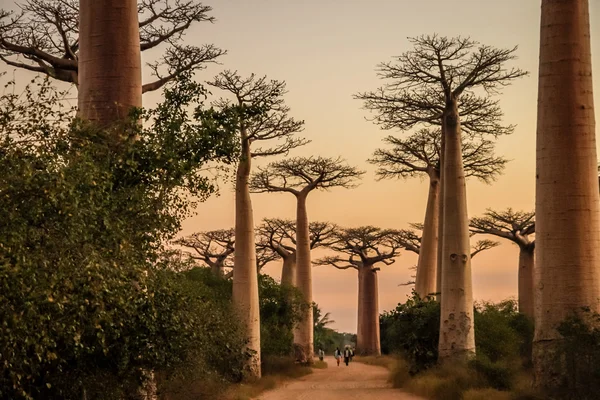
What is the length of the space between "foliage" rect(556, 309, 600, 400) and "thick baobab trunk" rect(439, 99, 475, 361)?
594 centimetres

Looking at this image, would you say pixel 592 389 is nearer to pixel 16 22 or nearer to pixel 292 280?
pixel 16 22

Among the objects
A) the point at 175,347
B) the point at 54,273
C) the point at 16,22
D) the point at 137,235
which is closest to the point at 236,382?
the point at 16,22

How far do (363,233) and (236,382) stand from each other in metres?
19.1

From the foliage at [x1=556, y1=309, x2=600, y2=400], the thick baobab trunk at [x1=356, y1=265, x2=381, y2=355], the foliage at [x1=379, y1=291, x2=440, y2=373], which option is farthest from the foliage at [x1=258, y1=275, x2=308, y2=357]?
the foliage at [x1=556, y1=309, x2=600, y2=400]

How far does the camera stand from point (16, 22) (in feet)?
41.7

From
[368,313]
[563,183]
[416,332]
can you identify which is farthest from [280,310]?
[563,183]

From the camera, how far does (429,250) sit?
25031mm

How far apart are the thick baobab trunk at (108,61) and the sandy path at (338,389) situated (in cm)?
751

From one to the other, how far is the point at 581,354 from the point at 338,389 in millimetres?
7812

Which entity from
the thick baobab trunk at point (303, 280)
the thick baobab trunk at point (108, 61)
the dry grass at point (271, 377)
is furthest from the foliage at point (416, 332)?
the thick baobab trunk at point (108, 61)

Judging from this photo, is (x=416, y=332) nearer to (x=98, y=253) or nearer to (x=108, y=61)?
(x=108, y=61)

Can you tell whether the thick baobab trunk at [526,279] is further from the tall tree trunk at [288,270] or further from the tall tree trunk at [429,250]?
the tall tree trunk at [288,270]

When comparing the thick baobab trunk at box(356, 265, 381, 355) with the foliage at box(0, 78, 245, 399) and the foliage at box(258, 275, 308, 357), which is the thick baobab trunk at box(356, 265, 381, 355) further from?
the foliage at box(0, 78, 245, 399)

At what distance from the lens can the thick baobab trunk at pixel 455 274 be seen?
57.1ft
